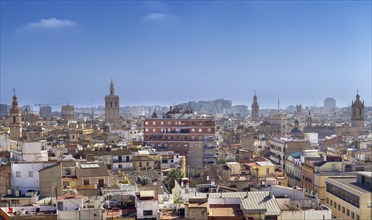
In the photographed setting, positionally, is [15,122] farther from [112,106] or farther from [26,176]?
[112,106]

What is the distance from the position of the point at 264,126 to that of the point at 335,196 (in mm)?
61460

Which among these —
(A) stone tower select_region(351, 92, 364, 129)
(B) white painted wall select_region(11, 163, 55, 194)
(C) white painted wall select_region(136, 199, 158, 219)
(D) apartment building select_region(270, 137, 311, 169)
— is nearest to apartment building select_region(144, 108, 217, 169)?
(D) apartment building select_region(270, 137, 311, 169)

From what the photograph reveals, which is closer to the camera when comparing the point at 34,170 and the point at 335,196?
the point at 34,170

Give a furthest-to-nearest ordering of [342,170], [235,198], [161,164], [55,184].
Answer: [161,164], [342,170], [55,184], [235,198]

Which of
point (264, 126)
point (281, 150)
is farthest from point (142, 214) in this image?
point (264, 126)

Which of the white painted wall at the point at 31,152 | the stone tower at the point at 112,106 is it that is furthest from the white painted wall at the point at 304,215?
the stone tower at the point at 112,106

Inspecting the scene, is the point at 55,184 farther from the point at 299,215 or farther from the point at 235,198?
the point at 299,215

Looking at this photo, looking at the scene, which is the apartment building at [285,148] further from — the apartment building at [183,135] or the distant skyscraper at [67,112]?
the distant skyscraper at [67,112]

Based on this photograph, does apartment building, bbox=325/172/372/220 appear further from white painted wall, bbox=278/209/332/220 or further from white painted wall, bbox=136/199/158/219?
white painted wall, bbox=136/199/158/219

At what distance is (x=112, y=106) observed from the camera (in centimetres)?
10369

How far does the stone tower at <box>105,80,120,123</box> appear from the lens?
102 m

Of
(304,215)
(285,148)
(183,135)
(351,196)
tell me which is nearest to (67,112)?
(183,135)

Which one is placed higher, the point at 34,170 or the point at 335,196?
the point at 34,170

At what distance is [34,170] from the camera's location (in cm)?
2031
